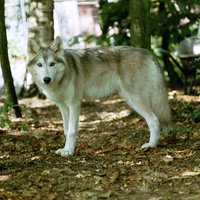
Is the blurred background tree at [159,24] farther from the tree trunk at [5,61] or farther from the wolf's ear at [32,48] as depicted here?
the wolf's ear at [32,48]

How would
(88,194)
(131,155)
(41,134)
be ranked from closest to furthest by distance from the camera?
(88,194) < (131,155) < (41,134)

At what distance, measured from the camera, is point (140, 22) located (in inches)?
265

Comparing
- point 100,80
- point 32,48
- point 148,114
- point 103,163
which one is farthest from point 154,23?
point 103,163

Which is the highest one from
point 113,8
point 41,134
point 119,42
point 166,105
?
point 113,8

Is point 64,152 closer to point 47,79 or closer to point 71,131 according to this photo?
point 71,131

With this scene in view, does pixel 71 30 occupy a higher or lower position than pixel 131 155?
higher

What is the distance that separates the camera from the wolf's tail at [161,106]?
18.2 feet

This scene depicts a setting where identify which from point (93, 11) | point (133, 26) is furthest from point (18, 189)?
point (93, 11)

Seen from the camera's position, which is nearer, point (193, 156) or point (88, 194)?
point (88, 194)

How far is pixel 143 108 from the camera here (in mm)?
5445

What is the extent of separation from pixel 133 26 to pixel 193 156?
290cm

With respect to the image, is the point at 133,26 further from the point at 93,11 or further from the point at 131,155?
the point at 93,11

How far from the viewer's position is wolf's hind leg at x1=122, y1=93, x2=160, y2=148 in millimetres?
5328

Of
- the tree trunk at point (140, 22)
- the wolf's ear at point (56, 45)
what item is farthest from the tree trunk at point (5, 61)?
the tree trunk at point (140, 22)
